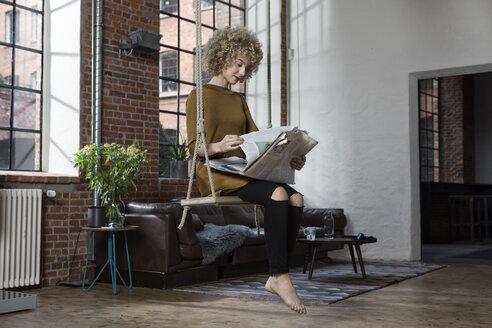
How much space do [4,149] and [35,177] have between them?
1.76ft

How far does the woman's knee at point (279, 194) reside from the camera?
9.35 feet

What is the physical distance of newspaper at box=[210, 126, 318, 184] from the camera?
2.78 m

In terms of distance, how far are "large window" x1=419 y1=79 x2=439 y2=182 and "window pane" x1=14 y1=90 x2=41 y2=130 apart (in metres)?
7.62

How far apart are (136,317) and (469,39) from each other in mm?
5138

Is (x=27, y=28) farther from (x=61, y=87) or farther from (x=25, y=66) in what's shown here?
(x=61, y=87)

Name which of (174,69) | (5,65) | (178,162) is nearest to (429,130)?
(174,69)

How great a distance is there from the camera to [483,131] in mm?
12320

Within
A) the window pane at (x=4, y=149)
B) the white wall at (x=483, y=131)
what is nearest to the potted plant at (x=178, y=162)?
the window pane at (x=4, y=149)

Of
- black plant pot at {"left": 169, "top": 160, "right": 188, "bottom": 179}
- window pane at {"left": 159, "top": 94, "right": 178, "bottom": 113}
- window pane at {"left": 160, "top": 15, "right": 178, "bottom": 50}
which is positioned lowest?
black plant pot at {"left": 169, "top": 160, "right": 188, "bottom": 179}

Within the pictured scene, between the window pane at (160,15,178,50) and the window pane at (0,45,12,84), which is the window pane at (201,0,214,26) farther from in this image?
the window pane at (0,45,12,84)

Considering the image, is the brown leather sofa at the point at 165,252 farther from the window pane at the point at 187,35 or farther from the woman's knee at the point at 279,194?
the window pane at the point at 187,35

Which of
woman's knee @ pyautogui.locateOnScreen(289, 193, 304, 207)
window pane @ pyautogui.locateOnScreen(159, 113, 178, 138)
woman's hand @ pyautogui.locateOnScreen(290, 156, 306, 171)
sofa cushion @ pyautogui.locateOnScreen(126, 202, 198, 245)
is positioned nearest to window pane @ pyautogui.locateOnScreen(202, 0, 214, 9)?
window pane @ pyautogui.locateOnScreen(159, 113, 178, 138)

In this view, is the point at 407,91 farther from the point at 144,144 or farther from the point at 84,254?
the point at 84,254

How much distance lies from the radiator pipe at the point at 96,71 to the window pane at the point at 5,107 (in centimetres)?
76
